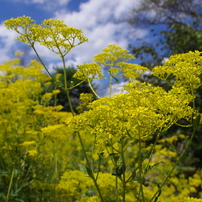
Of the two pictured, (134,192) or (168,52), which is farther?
(168,52)

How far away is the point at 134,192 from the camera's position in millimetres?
2084

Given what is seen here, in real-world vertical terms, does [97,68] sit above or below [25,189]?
above

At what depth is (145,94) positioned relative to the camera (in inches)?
64.4

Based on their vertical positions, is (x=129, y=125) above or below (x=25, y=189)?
above

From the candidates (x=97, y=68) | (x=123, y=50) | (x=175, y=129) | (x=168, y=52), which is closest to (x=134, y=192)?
(x=97, y=68)

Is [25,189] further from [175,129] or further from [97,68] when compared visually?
[175,129]

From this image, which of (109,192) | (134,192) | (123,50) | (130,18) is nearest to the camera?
(134,192)

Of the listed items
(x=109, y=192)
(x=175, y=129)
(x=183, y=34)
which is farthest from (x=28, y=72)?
(x=183, y=34)

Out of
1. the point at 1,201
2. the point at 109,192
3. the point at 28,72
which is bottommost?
the point at 1,201

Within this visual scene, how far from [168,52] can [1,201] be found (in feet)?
24.8

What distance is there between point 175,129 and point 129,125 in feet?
21.4

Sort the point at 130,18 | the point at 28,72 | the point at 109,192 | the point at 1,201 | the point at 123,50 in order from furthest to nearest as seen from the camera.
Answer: the point at 130,18, the point at 28,72, the point at 1,201, the point at 123,50, the point at 109,192

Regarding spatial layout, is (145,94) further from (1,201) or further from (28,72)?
(28,72)

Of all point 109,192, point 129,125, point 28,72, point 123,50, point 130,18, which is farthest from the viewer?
point 130,18
